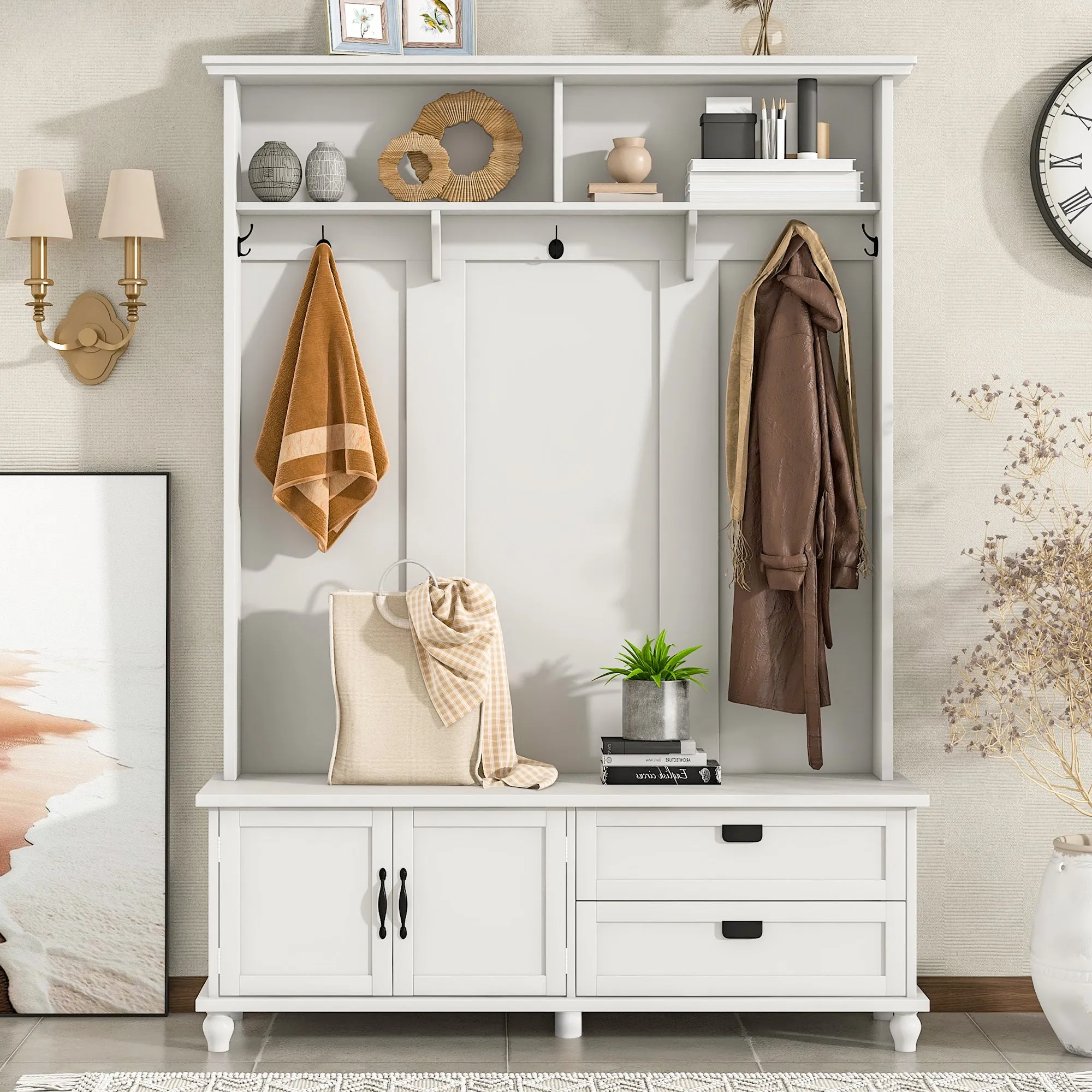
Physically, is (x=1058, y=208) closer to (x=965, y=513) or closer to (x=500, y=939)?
(x=965, y=513)

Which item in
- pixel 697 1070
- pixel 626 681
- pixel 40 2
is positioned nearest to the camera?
pixel 697 1070

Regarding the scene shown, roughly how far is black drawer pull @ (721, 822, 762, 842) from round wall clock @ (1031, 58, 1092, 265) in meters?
1.66

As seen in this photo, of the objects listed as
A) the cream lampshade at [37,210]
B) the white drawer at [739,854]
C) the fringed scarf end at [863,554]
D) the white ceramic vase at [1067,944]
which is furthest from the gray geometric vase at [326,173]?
the white ceramic vase at [1067,944]

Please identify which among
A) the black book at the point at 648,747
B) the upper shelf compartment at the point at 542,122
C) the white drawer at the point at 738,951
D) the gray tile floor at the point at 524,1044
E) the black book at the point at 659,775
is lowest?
the gray tile floor at the point at 524,1044

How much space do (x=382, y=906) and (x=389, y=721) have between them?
410mm

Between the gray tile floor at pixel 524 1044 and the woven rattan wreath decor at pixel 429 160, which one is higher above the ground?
the woven rattan wreath decor at pixel 429 160

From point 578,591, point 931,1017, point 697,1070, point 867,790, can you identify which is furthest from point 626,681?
point 931,1017

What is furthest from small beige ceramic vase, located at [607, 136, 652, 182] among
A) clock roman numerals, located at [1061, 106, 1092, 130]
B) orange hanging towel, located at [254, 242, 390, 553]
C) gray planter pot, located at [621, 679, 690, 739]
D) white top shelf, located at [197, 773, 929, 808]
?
white top shelf, located at [197, 773, 929, 808]

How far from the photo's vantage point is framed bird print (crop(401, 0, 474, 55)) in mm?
2607

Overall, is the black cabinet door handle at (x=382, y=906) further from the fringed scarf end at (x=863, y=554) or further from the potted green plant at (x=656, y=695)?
the fringed scarf end at (x=863, y=554)

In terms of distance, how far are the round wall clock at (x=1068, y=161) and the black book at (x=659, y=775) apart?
1625 mm

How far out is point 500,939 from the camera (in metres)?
2.45

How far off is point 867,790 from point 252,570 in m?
1.57

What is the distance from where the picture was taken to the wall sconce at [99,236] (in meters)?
2.63
